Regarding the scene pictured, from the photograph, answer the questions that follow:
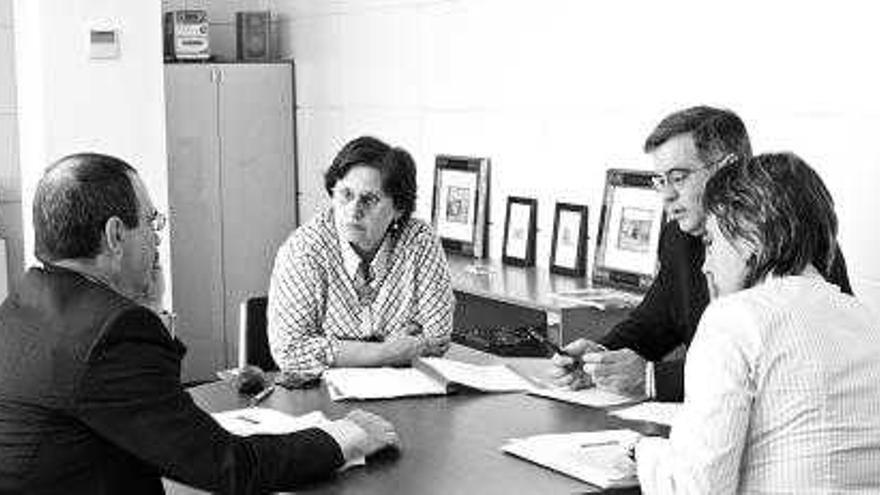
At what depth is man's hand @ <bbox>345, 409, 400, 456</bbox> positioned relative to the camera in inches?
103

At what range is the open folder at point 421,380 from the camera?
10.5 ft

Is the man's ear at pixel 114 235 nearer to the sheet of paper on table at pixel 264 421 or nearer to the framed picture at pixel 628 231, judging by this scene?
the sheet of paper on table at pixel 264 421

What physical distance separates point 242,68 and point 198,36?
0.28 metres

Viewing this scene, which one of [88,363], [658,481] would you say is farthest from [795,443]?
[88,363]

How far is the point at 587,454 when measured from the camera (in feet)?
8.58

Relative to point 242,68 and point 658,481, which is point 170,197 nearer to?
point 242,68

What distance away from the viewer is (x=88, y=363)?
2271mm

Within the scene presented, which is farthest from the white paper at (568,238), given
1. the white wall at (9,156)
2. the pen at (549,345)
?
the white wall at (9,156)

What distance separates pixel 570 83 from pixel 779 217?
3000 millimetres

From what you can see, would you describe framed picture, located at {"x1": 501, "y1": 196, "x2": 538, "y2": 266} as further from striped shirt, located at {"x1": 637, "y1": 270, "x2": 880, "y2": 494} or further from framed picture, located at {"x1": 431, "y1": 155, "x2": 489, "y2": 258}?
striped shirt, located at {"x1": 637, "y1": 270, "x2": 880, "y2": 494}

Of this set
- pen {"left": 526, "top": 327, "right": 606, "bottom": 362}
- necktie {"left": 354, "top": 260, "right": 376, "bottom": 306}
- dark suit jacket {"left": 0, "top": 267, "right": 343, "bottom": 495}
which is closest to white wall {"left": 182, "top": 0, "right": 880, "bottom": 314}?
pen {"left": 526, "top": 327, "right": 606, "bottom": 362}

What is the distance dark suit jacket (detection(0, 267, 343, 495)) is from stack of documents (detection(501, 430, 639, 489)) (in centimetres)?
57

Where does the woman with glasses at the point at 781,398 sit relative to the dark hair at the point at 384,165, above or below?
below

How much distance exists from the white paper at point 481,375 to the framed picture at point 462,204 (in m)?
2.28
